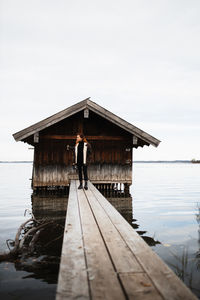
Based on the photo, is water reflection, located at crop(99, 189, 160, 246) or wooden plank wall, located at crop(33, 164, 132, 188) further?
wooden plank wall, located at crop(33, 164, 132, 188)

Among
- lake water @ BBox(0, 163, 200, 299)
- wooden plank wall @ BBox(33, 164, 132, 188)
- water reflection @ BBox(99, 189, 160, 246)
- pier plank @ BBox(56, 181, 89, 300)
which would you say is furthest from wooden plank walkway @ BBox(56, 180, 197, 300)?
wooden plank wall @ BBox(33, 164, 132, 188)

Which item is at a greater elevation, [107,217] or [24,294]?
[107,217]

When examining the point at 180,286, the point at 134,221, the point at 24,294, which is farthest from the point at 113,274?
the point at 134,221

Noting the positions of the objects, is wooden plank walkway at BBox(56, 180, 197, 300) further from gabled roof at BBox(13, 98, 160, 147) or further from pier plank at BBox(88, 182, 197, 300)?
gabled roof at BBox(13, 98, 160, 147)

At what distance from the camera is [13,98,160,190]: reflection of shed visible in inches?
538

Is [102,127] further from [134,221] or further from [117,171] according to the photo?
[134,221]

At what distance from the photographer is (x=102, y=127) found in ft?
46.2

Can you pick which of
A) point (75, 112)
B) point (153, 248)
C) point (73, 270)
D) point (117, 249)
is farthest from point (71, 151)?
point (73, 270)

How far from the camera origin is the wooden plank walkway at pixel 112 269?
88.4 inches

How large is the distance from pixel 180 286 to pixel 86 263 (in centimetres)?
103

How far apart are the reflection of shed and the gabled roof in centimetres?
5

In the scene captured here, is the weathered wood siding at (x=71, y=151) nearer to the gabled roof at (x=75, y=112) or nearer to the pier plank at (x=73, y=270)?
the gabled roof at (x=75, y=112)

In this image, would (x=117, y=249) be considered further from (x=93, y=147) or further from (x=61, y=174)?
(x=93, y=147)

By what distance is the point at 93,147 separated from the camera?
46.1 ft
